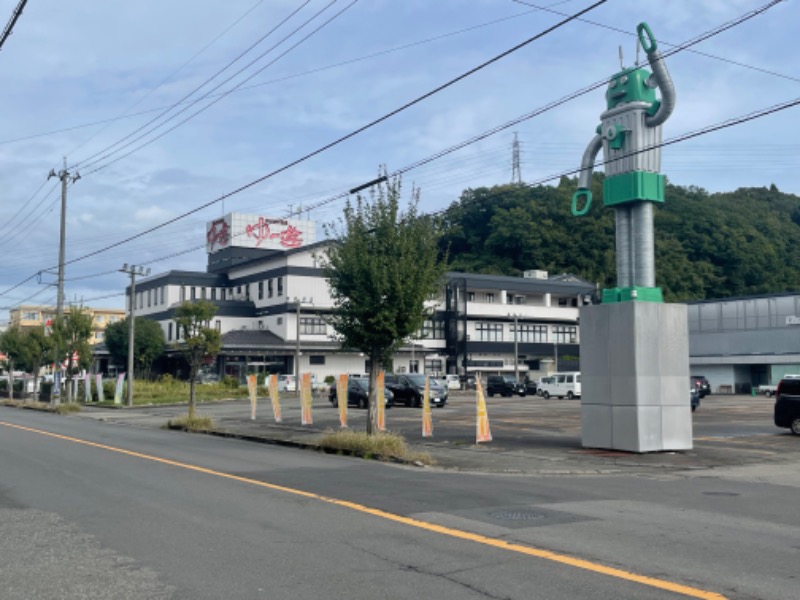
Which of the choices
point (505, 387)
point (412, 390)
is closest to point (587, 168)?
point (412, 390)

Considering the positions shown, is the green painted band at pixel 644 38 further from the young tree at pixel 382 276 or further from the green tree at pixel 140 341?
the green tree at pixel 140 341

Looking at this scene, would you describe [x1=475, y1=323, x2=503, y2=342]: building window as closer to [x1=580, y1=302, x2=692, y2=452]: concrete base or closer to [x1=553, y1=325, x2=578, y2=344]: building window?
[x1=553, y1=325, x2=578, y2=344]: building window

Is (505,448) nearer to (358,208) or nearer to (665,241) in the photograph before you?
(358,208)

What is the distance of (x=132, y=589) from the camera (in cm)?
655

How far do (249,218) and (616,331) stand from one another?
221ft

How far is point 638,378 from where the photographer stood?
731 inches

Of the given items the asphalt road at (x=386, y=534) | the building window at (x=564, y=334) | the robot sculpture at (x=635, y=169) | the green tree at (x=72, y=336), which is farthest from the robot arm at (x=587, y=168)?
the building window at (x=564, y=334)

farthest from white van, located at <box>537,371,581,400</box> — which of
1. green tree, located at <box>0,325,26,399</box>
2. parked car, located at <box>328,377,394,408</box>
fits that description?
green tree, located at <box>0,325,26,399</box>

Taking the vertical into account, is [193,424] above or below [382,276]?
below

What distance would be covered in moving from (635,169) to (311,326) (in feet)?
178

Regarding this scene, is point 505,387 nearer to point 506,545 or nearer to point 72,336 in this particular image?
point 72,336

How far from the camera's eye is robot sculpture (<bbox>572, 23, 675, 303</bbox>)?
20219 mm

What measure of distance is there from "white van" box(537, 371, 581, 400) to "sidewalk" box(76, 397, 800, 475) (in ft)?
55.3

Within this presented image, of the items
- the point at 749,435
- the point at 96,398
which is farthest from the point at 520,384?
the point at 749,435
